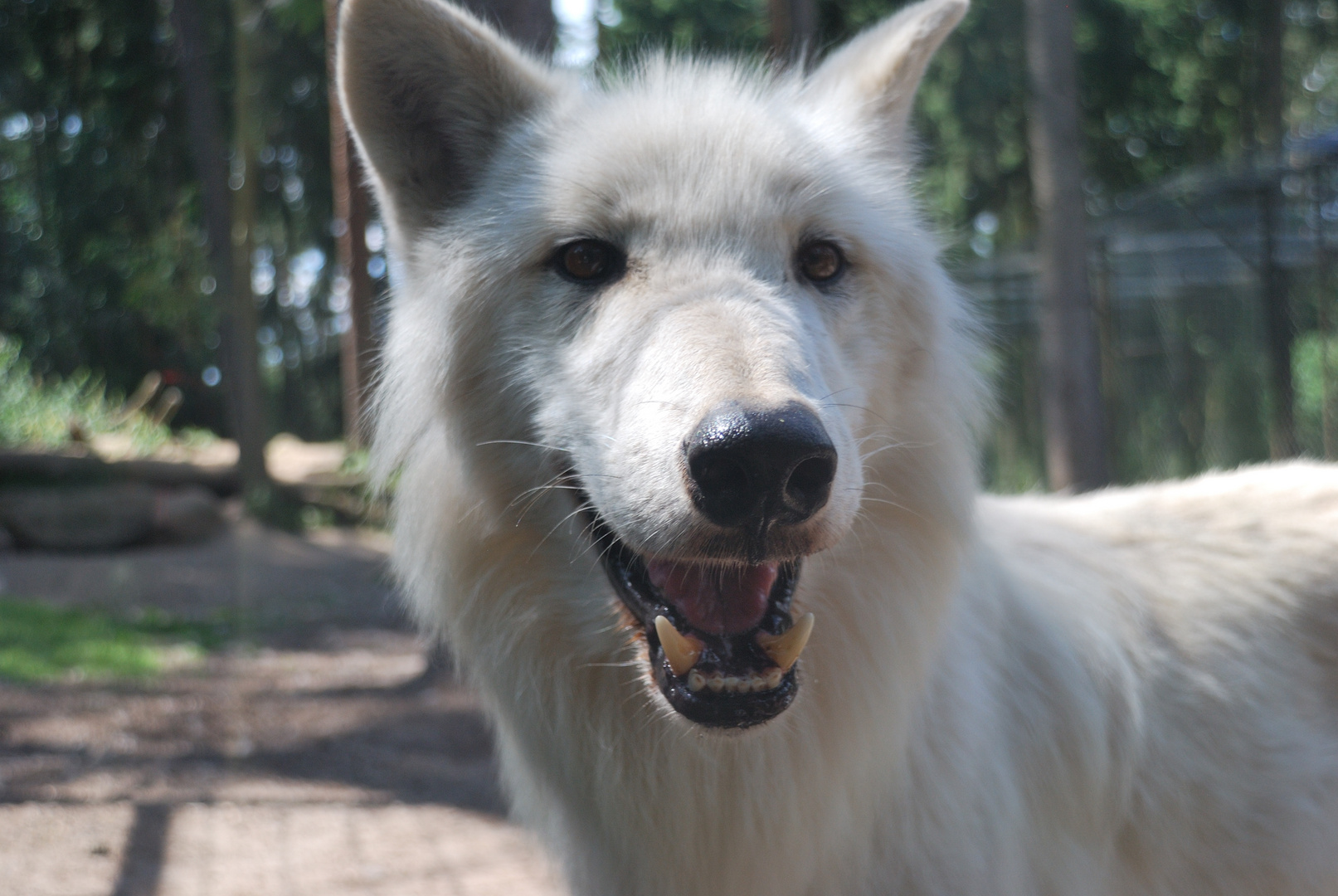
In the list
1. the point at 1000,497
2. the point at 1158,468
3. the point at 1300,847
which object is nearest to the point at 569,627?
the point at 1000,497

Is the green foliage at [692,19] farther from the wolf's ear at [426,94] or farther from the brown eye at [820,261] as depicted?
the brown eye at [820,261]

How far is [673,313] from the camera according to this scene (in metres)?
1.75

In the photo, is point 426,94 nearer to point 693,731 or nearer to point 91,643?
point 693,731

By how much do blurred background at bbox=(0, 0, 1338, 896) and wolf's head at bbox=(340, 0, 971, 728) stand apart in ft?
1.23

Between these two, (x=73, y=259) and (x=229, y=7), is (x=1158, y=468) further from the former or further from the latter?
(x=73, y=259)

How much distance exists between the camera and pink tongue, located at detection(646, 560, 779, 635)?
1764mm

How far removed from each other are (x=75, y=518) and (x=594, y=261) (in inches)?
445

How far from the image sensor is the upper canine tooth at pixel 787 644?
5.63 ft

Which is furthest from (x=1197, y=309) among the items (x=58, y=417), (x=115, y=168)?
(x=115, y=168)

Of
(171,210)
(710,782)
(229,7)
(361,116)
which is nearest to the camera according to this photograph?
(710,782)

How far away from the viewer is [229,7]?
17250mm

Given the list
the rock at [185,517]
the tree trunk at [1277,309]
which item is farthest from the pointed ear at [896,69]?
the rock at [185,517]

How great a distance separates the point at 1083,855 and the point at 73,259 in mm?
22274

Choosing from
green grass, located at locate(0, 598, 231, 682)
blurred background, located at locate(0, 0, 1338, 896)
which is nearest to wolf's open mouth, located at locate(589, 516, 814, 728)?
blurred background, located at locate(0, 0, 1338, 896)
